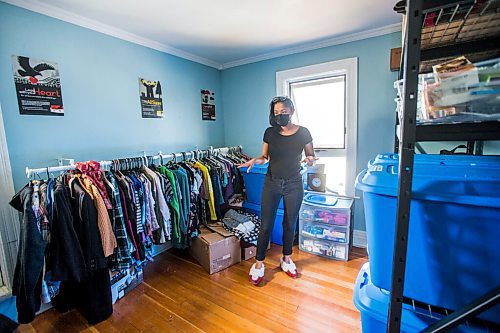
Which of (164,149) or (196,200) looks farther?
(164,149)

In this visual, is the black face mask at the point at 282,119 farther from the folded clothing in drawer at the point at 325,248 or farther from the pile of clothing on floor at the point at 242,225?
the folded clothing in drawer at the point at 325,248

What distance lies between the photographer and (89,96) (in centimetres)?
195

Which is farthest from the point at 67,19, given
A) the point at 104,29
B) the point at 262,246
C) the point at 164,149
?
the point at 262,246

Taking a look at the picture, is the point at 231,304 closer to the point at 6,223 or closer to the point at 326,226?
the point at 326,226

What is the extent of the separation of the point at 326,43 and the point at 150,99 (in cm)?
192

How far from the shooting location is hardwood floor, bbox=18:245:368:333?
1557mm

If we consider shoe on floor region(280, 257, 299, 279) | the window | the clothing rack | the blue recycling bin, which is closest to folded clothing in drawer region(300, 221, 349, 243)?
the blue recycling bin

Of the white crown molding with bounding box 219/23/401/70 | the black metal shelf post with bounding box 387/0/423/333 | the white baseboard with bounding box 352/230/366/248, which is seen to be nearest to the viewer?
the black metal shelf post with bounding box 387/0/423/333

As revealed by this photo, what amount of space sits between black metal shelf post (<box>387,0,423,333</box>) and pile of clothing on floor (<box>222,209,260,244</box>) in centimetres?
172

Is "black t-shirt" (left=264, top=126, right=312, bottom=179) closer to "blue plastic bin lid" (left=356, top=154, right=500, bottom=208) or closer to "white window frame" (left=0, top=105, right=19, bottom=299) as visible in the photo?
"blue plastic bin lid" (left=356, top=154, right=500, bottom=208)

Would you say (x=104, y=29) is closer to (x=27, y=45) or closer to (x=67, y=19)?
(x=67, y=19)

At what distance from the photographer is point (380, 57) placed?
2.29 m

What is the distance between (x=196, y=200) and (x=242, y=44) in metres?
1.71

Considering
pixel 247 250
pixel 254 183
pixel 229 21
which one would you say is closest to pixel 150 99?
pixel 229 21
